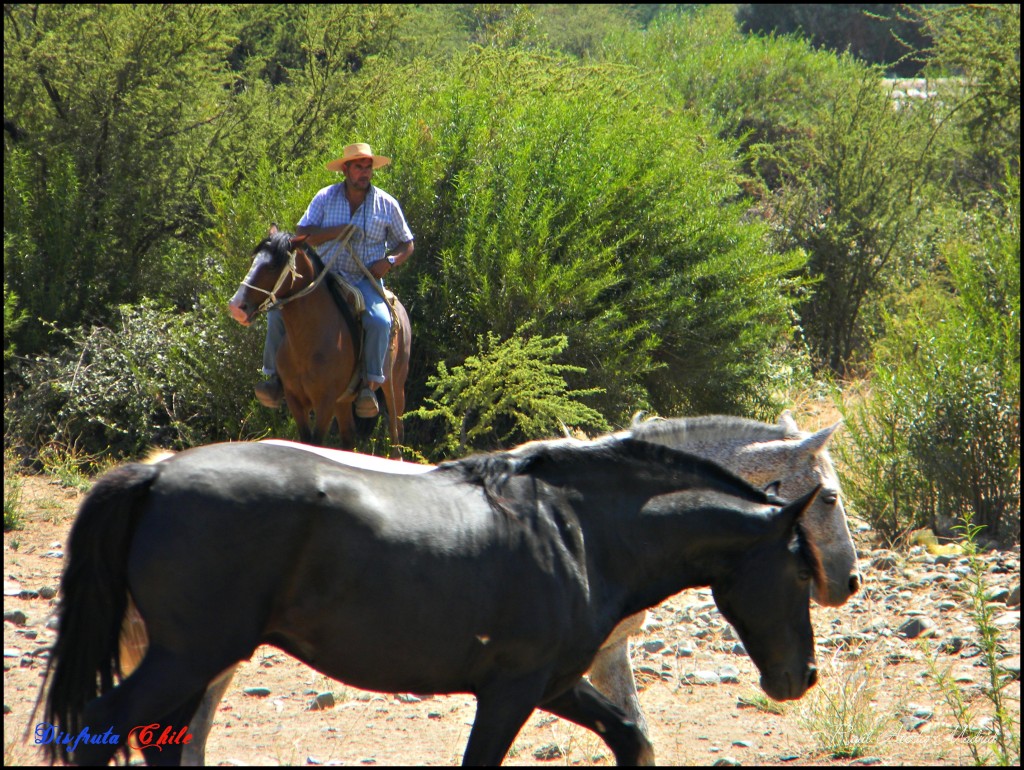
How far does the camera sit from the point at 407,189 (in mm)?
10641

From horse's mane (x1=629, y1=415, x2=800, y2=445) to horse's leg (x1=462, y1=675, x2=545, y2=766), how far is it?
51.0 inches

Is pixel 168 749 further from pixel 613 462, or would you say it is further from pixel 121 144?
pixel 121 144

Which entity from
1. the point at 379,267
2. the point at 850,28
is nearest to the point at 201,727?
the point at 379,267

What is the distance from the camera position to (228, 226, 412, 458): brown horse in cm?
838

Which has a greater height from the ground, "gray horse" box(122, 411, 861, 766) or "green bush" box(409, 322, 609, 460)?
"gray horse" box(122, 411, 861, 766)

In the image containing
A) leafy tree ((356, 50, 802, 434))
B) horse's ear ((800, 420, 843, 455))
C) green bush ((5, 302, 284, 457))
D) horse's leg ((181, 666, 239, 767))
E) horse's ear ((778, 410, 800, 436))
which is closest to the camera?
horse's leg ((181, 666, 239, 767))

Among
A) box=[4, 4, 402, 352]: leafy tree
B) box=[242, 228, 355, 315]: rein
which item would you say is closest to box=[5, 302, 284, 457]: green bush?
box=[4, 4, 402, 352]: leafy tree

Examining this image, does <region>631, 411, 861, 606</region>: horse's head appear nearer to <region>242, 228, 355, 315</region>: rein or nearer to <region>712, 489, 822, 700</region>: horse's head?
<region>712, 489, 822, 700</region>: horse's head

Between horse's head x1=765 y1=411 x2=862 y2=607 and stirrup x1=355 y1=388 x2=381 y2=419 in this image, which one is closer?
horse's head x1=765 y1=411 x2=862 y2=607

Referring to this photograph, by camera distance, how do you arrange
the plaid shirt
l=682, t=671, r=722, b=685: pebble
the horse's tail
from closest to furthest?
the horse's tail, l=682, t=671, r=722, b=685: pebble, the plaid shirt

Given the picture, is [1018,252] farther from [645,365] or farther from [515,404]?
[515,404]

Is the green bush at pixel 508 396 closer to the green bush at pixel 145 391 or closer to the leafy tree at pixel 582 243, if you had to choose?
the leafy tree at pixel 582 243

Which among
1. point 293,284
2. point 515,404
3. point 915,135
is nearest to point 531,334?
point 515,404

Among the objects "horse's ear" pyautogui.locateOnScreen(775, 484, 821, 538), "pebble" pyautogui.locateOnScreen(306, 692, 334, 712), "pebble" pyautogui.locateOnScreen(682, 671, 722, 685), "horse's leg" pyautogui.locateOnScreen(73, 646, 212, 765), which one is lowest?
"pebble" pyautogui.locateOnScreen(682, 671, 722, 685)
